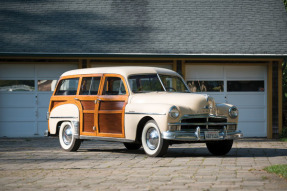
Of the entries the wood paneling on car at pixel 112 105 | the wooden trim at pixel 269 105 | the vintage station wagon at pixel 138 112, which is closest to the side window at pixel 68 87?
the vintage station wagon at pixel 138 112

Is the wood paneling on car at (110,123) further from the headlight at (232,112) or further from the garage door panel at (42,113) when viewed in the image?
the garage door panel at (42,113)

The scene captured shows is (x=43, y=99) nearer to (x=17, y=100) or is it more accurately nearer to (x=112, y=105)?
(x=17, y=100)

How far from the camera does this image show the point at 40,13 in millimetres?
21469

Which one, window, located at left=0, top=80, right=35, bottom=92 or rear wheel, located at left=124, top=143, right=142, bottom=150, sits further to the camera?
window, located at left=0, top=80, right=35, bottom=92

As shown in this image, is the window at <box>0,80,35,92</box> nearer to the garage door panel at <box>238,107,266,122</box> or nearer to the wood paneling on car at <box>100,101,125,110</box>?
the garage door panel at <box>238,107,266,122</box>

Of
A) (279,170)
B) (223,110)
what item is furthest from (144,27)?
(279,170)

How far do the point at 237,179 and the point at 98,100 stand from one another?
5.29 metres

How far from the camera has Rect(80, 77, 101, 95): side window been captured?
42.3 ft

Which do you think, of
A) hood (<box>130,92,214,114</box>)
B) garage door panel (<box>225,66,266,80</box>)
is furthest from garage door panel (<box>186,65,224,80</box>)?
hood (<box>130,92,214,114</box>)

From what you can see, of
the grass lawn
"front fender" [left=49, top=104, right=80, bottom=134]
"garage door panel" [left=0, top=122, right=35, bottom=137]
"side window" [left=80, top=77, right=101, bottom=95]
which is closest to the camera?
the grass lawn

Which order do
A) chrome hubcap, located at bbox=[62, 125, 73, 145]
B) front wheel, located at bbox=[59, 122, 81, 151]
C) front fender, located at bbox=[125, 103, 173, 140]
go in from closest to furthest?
front fender, located at bbox=[125, 103, 173, 140] → front wheel, located at bbox=[59, 122, 81, 151] → chrome hubcap, located at bbox=[62, 125, 73, 145]

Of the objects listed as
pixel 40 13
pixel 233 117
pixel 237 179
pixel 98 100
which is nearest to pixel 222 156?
pixel 233 117

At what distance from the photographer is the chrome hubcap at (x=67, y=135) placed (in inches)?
529

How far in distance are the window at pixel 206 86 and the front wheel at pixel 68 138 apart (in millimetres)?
7678
